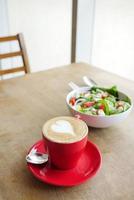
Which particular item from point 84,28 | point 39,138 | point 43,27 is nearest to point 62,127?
point 39,138

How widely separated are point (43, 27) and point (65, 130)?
2.08 metres

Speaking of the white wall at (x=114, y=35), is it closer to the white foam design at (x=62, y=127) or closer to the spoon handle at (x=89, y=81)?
the spoon handle at (x=89, y=81)

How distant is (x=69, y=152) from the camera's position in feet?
1.89

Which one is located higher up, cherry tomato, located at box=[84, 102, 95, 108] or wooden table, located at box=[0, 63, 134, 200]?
cherry tomato, located at box=[84, 102, 95, 108]

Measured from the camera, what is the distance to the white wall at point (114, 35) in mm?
2688

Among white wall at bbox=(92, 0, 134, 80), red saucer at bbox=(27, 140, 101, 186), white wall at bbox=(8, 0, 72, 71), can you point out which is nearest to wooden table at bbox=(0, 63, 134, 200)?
A: red saucer at bbox=(27, 140, 101, 186)

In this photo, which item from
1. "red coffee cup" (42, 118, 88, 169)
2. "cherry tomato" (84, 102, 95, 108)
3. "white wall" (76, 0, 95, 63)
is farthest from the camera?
"white wall" (76, 0, 95, 63)

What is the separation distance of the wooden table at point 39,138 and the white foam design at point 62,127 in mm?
136

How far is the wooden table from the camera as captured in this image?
577 millimetres

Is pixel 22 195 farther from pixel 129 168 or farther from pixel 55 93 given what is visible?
pixel 55 93

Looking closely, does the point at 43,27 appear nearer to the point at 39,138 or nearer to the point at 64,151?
the point at 39,138

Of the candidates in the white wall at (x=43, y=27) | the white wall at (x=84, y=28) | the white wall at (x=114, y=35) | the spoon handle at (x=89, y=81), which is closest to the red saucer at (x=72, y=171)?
the spoon handle at (x=89, y=81)

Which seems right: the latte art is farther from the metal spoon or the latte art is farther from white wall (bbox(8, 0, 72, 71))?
white wall (bbox(8, 0, 72, 71))

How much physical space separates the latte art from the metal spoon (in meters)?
0.09
